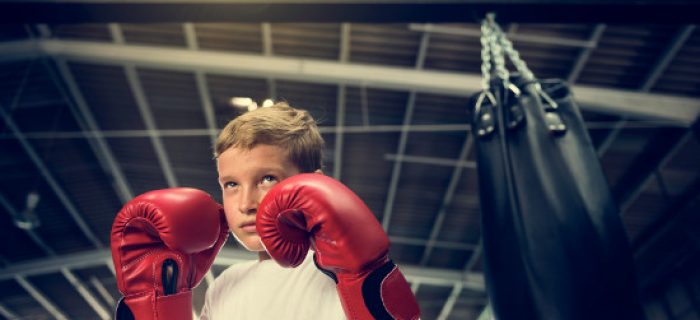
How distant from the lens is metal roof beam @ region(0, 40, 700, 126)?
530 centimetres

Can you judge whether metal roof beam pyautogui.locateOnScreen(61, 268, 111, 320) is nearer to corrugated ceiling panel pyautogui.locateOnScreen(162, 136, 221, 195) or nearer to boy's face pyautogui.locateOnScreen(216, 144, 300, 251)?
corrugated ceiling panel pyautogui.locateOnScreen(162, 136, 221, 195)

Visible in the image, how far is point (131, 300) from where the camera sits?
49.6 inches

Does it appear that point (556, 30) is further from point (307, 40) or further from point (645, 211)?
point (645, 211)

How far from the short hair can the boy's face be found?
0.02 meters

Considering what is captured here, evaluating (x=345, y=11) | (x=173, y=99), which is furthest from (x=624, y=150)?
(x=173, y=99)

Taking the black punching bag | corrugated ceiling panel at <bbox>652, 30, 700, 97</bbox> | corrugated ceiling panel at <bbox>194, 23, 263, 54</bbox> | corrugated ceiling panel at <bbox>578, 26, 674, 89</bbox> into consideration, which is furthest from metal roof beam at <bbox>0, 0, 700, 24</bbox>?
corrugated ceiling panel at <bbox>652, 30, 700, 97</bbox>

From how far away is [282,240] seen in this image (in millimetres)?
1107

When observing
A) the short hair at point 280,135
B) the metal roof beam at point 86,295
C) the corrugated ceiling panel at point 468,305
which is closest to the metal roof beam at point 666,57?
the short hair at point 280,135

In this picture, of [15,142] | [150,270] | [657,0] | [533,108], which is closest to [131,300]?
[150,270]

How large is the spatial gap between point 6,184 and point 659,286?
36.1 feet

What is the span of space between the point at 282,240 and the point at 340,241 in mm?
132

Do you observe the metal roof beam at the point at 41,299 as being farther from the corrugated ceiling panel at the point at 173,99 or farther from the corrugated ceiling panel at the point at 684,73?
the corrugated ceiling panel at the point at 684,73

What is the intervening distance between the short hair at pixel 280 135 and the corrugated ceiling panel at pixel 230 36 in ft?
12.6

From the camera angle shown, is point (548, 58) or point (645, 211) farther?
point (645, 211)
